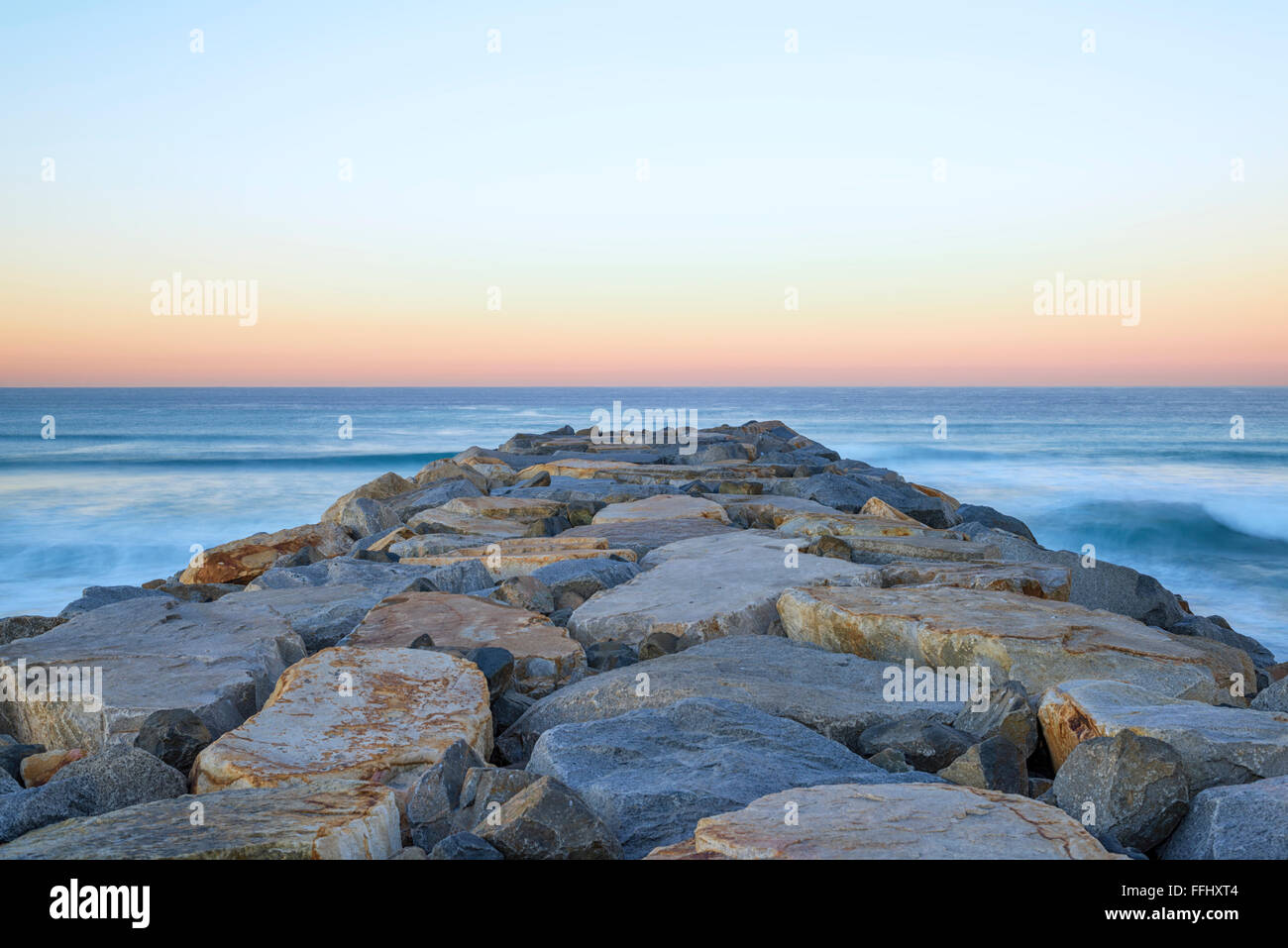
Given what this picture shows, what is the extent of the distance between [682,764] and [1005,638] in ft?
4.73

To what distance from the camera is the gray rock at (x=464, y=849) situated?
1823 millimetres

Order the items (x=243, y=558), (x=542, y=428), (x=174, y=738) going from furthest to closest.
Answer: (x=542, y=428) → (x=243, y=558) → (x=174, y=738)

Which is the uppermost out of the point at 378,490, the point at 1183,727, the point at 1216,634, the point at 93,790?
the point at 378,490

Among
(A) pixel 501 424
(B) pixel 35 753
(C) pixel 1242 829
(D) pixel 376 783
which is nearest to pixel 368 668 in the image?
(D) pixel 376 783

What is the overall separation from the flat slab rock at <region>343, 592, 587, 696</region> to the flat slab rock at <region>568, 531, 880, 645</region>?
0.29 m

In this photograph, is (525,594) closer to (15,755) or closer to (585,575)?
(585,575)

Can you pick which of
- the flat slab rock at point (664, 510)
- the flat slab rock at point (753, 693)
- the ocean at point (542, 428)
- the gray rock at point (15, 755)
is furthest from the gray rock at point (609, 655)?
the ocean at point (542, 428)

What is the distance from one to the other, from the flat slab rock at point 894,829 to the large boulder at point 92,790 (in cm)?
136

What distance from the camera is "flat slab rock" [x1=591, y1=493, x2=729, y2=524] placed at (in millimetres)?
6270

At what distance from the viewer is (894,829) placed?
1.80 meters

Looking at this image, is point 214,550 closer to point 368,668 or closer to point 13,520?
point 368,668

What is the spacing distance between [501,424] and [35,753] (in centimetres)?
4461

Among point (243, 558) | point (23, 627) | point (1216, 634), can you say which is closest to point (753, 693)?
point (23, 627)

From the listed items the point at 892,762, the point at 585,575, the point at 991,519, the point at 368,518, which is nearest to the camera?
the point at 892,762
